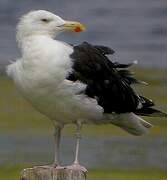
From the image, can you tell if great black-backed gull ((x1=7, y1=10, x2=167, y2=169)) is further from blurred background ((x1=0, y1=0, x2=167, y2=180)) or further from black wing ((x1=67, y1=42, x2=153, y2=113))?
blurred background ((x1=0, y1=0, x2=167, y2=180))

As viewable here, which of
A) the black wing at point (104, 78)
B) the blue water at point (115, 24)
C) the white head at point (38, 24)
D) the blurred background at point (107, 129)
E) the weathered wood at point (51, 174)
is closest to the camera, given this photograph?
the weathered wood at point (51, 174)

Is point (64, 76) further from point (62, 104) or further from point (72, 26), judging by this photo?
point (72, 26)

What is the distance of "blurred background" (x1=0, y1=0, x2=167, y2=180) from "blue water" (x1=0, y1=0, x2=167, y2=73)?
0.12ft

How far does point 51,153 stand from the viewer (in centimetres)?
2344

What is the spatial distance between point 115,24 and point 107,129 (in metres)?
25.7

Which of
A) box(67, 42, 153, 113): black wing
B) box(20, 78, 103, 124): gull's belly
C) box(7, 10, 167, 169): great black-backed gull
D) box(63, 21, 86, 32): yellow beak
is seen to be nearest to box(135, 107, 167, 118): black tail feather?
box(67, 42, 153, 113): black wing

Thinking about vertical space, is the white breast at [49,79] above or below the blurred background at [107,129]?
below

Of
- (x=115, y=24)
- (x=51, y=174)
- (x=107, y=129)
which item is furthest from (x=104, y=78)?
(x=115, y=24)

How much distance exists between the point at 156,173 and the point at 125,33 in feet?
95.3

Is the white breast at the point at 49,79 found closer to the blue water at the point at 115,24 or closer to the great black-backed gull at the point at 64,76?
the great black-backed gull at the point at 64,76

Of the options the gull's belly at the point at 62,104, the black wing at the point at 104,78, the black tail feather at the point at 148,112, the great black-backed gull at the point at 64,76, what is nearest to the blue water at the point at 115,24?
the black tail feather at the point at 148,112

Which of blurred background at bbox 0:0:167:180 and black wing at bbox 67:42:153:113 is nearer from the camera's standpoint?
black wing at bbox 67:42:153:113

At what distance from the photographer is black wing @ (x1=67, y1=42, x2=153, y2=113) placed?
12461 mm

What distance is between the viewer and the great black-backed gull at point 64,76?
12133 mm
